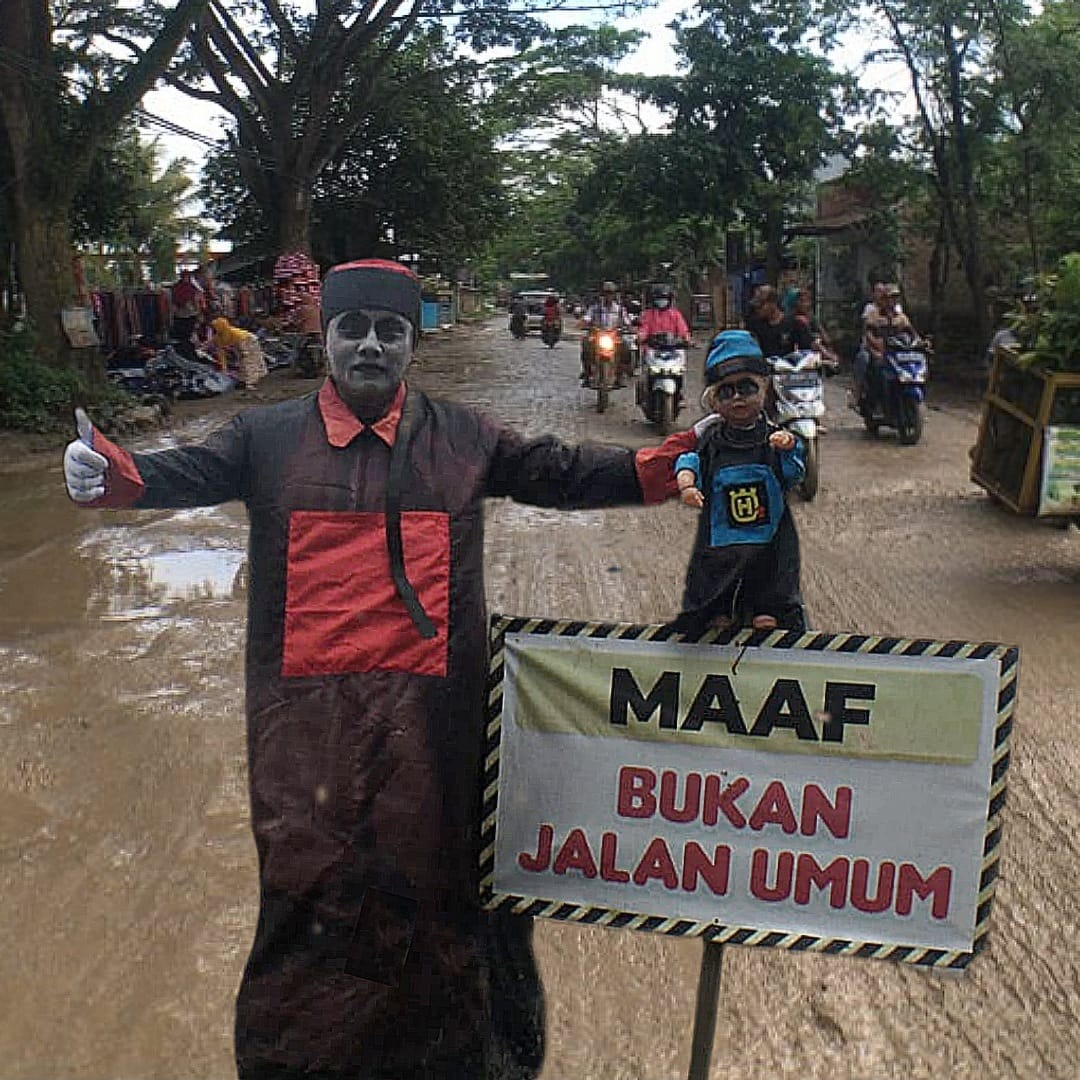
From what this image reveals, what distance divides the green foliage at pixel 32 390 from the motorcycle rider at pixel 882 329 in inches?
316

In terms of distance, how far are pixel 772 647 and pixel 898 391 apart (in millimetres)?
9606

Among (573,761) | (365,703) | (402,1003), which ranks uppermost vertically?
(365,703)

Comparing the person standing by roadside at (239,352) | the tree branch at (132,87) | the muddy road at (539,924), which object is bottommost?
the person standing by roadside at (239,352)

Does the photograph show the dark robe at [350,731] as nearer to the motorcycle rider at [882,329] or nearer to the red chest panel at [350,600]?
the red chest panel at [350,600]

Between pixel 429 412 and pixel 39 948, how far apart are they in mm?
1922

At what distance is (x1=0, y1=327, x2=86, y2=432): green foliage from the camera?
12.1 m

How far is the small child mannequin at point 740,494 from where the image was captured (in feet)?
8.68

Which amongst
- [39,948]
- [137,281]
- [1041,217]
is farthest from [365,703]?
[137,281]

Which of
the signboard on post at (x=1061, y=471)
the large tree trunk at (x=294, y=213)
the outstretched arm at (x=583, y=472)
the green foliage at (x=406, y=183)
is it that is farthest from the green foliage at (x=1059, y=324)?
the green foliage at (x=406, y=183)

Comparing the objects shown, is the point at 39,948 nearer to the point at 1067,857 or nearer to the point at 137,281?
the point at 1067,857

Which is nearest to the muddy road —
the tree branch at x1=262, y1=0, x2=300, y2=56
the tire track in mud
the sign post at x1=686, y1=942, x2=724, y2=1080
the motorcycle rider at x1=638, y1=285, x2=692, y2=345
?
the tire track in mud

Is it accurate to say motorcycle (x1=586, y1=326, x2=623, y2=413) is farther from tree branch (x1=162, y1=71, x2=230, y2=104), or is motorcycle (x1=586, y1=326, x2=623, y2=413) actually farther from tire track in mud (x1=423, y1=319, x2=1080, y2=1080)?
tree branch (x1=162, y1=71, x2=230, y2=104)

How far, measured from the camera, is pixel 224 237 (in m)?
29.3

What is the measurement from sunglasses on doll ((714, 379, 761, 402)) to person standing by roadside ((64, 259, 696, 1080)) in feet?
2.08
